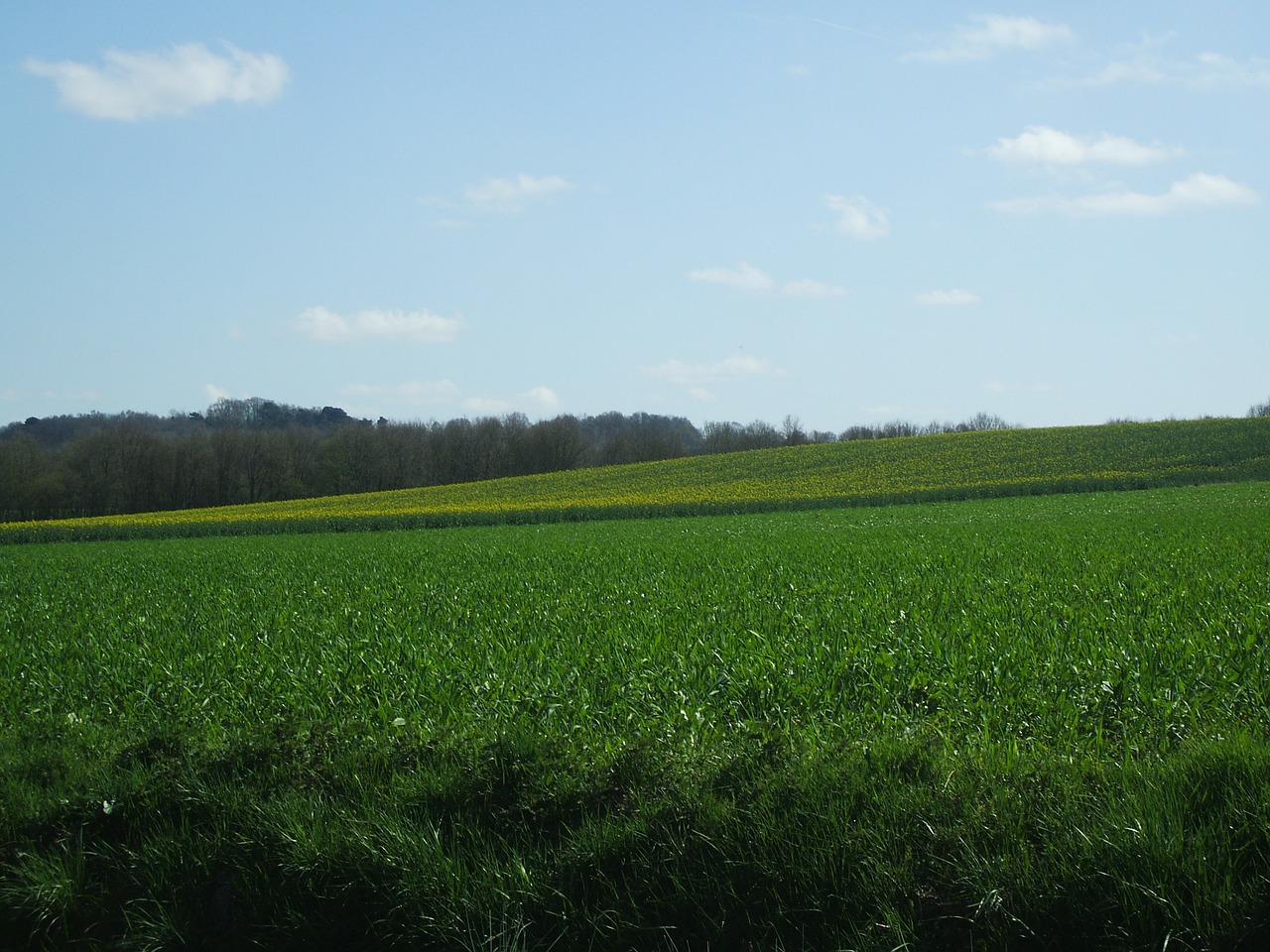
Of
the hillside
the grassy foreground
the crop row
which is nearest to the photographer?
the grassy foreground

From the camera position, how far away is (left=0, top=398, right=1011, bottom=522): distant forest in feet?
255

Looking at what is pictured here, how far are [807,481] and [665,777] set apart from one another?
153 feet

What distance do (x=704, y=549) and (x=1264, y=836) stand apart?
15.5 m

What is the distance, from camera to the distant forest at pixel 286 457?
77.6 meters

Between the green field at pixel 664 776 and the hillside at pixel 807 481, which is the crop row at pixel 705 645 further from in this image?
the hillside at pixel 807 481

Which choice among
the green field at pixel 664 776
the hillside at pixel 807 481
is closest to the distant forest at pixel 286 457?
the hillside at pixel 807 481

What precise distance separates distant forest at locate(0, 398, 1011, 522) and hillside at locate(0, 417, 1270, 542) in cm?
2904

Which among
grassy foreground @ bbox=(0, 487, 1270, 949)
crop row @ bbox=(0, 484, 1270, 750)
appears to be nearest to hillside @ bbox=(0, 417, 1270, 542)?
crop row @ bbox=(0, 484, 1270, 750)

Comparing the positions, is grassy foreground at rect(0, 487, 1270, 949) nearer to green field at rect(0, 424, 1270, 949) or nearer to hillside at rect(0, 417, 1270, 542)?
green field at rect(0, 424, 1270, 949)

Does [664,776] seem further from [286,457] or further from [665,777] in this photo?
[286,457]

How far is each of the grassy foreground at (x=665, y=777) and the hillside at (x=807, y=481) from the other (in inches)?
1244

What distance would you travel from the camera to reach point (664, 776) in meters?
5.12

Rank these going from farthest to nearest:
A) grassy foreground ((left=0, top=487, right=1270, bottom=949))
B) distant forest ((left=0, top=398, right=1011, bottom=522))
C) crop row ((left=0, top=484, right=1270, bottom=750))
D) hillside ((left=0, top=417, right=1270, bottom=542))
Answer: distant forest ((left=0, top=398, right=1011, bottom=522))
hillside ((left=0, top=417, right=1270, bottom=542))
crop row ((left=0, top=484, right=1270, bottom=750))
grassy foreground ((left=0, top=487, right=1270, bottom=949))

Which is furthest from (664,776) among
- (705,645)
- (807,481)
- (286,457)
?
(286,457)
